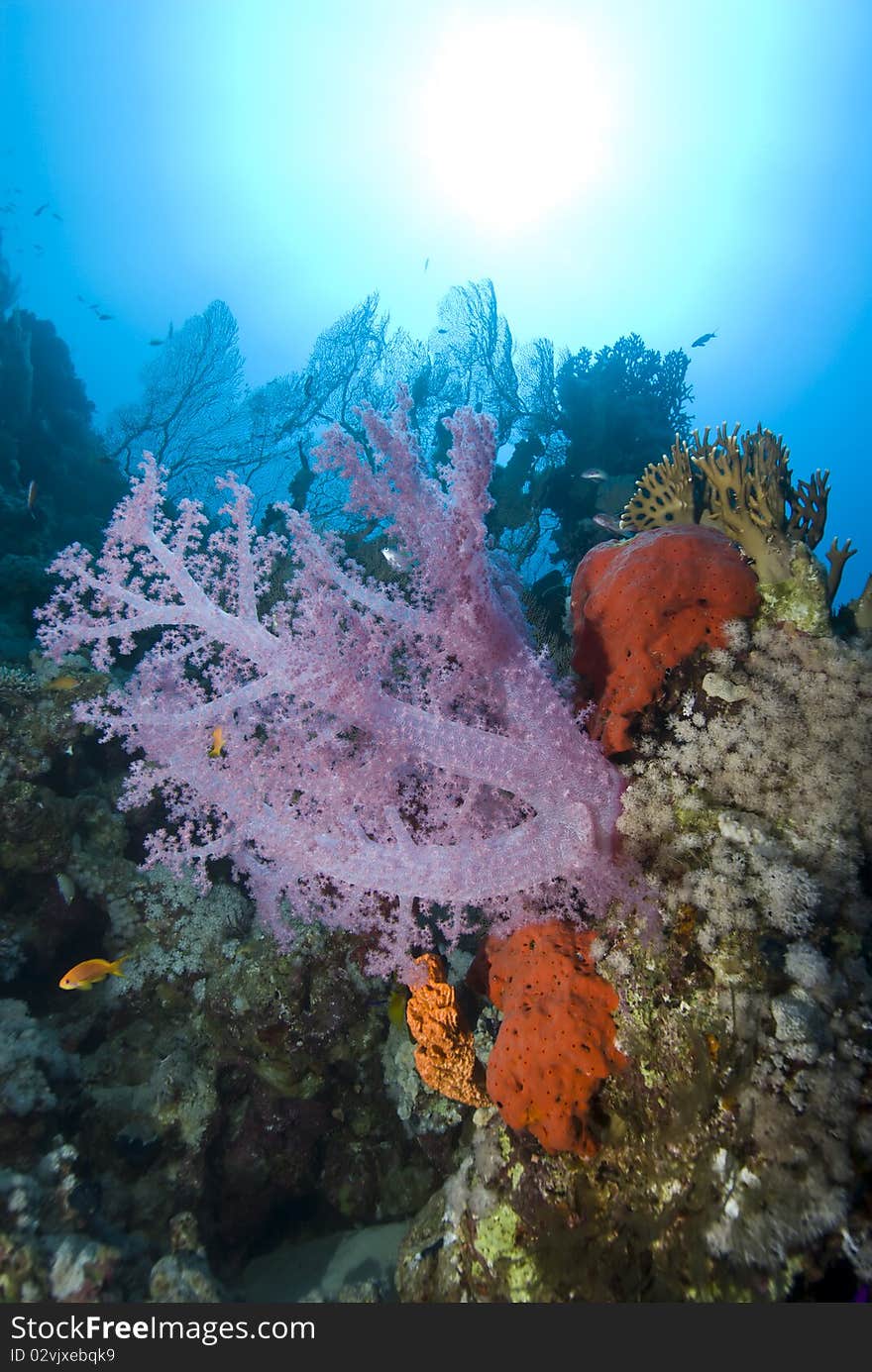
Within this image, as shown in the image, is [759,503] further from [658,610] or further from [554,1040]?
[554,1040]

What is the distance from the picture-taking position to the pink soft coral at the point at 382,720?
10.2 feet

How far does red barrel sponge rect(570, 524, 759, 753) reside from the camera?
340 cm

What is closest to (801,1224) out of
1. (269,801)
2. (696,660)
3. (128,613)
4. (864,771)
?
(864,771)

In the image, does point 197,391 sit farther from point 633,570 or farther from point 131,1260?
point 131,1260

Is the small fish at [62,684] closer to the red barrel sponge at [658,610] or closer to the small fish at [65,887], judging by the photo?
the small fish at [65,887]

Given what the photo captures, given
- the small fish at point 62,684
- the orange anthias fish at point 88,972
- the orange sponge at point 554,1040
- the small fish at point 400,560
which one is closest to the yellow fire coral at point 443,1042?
the orange sponge at point 554,1040

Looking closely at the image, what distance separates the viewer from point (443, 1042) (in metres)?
3.85

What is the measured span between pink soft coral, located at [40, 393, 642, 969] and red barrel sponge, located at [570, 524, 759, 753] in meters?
0.43

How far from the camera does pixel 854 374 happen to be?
6025 centimetres

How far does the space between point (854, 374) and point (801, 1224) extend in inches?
3145

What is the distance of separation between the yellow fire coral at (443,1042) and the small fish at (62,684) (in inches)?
174

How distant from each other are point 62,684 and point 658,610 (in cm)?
558

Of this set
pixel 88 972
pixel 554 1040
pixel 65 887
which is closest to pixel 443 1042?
pixel 554 1040

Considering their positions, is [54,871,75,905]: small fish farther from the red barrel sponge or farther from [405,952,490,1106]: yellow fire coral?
the red barrel sponge
